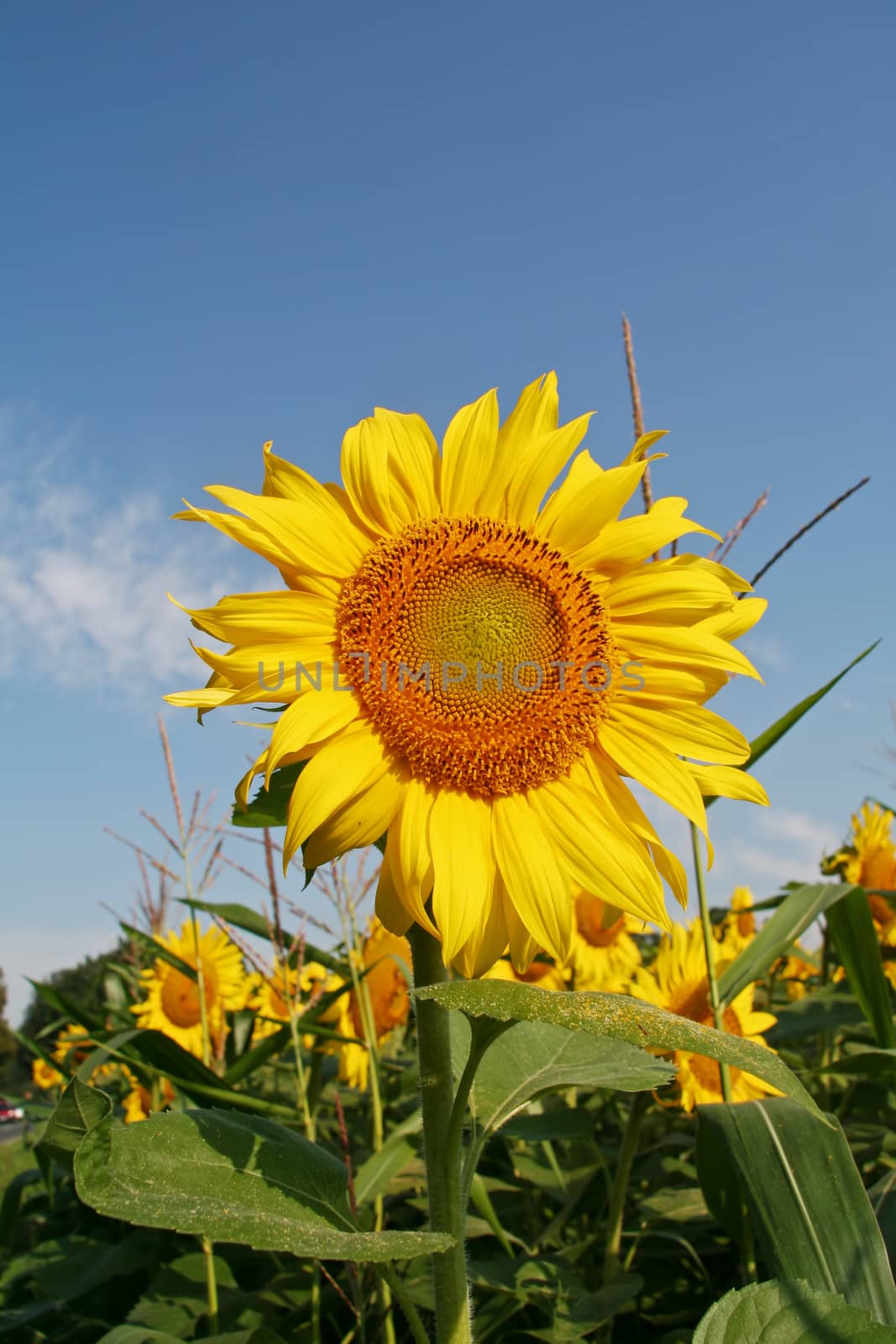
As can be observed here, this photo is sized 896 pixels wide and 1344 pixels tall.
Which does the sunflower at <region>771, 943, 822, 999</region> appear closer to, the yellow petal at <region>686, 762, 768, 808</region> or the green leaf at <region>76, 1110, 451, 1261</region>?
the yellow petal at <region>686, 762, 768, 808</region>

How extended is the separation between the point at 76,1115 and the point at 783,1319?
1018 mm

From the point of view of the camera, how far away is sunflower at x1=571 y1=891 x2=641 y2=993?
12.0ft

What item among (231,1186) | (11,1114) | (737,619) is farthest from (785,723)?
(11,1114)

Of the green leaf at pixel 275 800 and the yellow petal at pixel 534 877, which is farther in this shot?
the green leaf at pixel 275 800

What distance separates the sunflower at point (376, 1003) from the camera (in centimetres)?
343

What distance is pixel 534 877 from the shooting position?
1618mm

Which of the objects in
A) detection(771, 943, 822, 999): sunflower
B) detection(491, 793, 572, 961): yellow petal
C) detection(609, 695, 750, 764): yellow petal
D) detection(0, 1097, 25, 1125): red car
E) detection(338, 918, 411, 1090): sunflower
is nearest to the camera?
detection(491, 793, 572, 961): yellow petal

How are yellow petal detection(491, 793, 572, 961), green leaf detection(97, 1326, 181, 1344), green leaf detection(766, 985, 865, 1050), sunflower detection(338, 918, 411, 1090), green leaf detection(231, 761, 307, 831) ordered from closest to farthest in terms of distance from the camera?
yellow petal detection(491, 793, 572, 961), green leaf detection(231, 761, 307, 831), green leaf detection(97, 1326, 181, 1344), green leaf detection(766, 985, 865, 1050), sunflower detection(338, 918, 411, 1090)

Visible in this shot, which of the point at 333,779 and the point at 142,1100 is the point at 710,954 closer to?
the point at 333,779

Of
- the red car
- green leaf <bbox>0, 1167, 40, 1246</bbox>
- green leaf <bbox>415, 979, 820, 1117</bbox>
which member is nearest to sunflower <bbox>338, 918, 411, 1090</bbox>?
the red car

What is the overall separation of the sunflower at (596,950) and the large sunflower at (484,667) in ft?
6.43

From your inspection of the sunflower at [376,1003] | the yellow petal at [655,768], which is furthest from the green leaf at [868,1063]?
the sunflower at [376,1003]

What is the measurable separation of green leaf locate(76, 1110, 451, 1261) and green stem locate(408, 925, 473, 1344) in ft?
0.44

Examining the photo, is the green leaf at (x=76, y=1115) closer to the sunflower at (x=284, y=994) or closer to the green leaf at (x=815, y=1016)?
the sunflower at (x=284, y=994)
